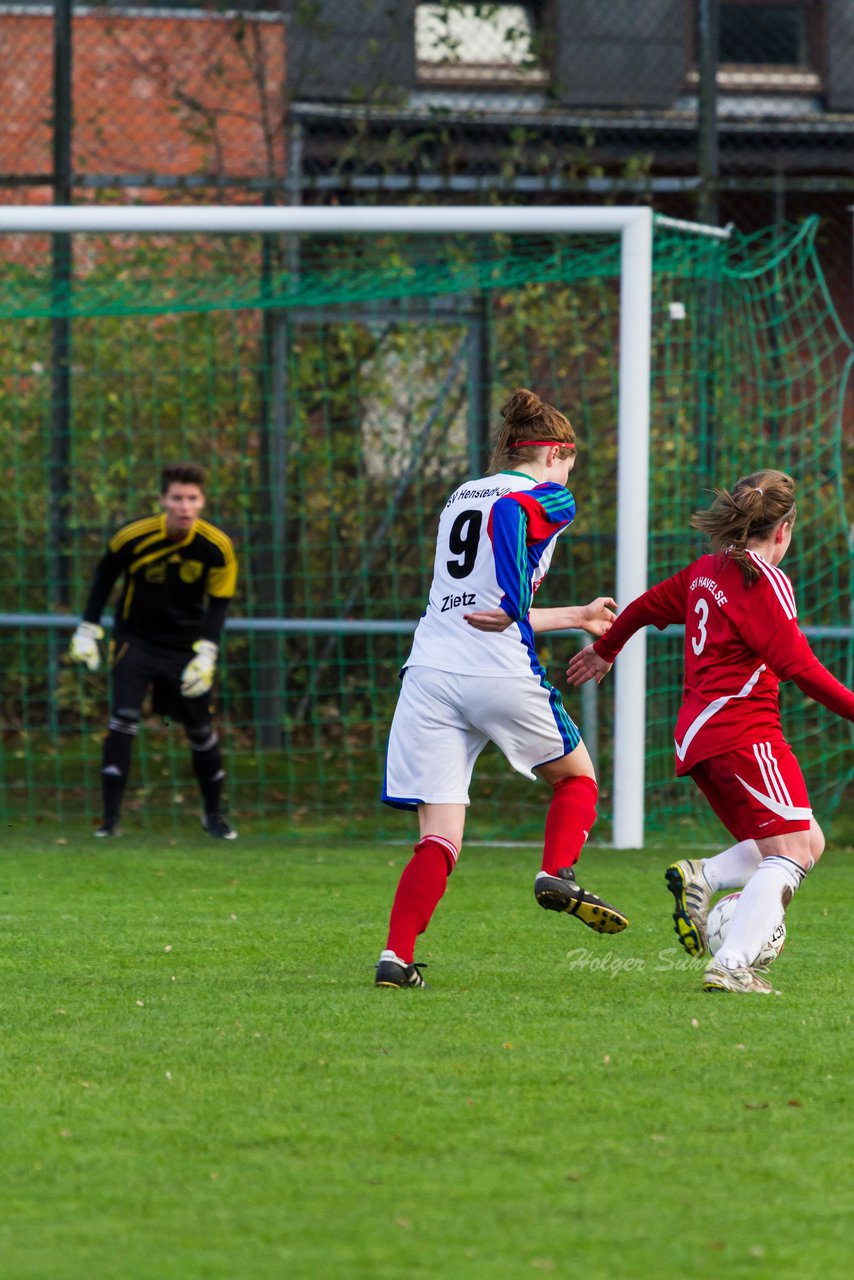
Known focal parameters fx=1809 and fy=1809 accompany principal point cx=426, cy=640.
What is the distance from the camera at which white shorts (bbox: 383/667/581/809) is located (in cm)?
494

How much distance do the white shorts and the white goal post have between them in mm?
2950

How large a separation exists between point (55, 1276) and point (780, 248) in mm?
8950

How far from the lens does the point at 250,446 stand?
10.5 metres

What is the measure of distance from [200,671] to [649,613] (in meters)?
3.61

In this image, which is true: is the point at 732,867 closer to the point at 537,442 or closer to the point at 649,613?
the point at 649,613

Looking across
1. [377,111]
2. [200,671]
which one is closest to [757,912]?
[200,671]

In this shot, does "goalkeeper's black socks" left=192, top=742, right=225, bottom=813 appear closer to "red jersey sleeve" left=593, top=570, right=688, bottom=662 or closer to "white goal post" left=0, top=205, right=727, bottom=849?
"white goal post" left=0, top=205, right=727, bottom=849

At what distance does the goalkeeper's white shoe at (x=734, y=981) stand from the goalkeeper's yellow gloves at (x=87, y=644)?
13.5 feet

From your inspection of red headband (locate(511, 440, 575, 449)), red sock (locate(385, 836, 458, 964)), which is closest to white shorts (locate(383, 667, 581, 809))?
red sock (locate(385, 836, 458, 964))

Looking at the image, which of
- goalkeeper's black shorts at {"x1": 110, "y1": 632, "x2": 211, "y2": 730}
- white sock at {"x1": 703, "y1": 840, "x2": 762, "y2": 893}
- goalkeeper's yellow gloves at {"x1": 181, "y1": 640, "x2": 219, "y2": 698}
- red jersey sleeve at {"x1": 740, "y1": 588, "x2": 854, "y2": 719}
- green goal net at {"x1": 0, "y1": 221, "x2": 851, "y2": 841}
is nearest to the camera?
red jersey sleeve at {"x1": 740, "y1": 588, "x2": 854, "y2": 719}

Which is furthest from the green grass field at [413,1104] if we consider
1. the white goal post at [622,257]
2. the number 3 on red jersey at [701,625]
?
the white goal post at [622,257]

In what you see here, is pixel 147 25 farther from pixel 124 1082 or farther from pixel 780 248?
pixel 124 1082

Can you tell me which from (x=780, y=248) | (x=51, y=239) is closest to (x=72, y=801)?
(x=51, y=239)

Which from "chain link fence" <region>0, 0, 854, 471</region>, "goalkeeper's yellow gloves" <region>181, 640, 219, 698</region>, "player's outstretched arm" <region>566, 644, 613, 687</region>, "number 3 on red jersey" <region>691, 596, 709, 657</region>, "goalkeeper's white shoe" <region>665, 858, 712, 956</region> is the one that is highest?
"chain link fence" <region>0, 0, 854, 471</region>
